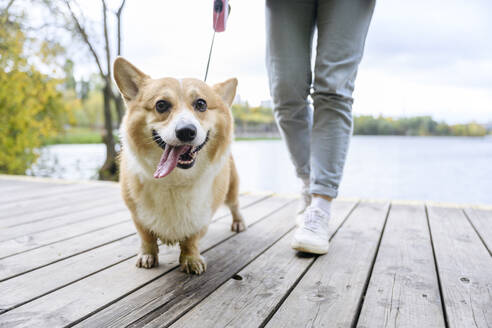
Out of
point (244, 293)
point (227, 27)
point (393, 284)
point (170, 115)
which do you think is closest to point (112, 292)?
point (244, 293)

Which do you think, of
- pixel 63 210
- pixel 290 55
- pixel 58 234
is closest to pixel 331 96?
pixel 290 55

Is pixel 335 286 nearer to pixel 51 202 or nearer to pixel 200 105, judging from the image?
pixel 200 105

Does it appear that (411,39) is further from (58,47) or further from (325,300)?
(58,47)

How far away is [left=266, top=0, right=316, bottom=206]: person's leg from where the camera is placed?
1645 millimetres

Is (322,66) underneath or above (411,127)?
above

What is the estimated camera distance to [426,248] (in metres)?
1.55

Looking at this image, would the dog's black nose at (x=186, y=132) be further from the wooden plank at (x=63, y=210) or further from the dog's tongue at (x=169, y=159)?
the wooden plank at (x=63, y=210)

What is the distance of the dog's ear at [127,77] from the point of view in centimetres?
130

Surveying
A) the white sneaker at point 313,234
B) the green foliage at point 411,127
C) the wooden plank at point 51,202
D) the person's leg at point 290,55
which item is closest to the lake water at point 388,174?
the green foliage at point 411,127

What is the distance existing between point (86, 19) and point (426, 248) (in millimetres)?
5732

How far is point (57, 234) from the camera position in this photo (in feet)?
5.69

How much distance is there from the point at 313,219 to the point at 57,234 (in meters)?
1.28

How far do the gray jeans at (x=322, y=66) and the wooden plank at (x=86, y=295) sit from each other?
82 centimetres

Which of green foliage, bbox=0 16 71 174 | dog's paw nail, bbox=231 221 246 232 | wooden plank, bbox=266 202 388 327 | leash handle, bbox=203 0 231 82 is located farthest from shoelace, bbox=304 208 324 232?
green foliage, bbox=0 16 71 174
